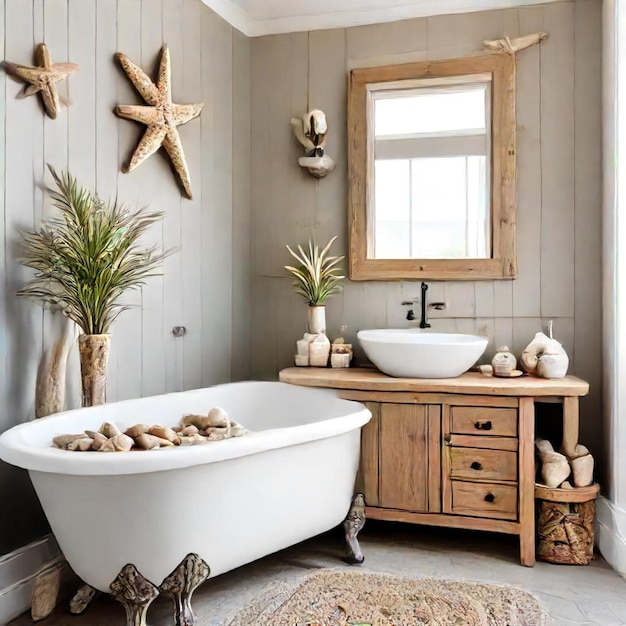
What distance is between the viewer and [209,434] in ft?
7.36

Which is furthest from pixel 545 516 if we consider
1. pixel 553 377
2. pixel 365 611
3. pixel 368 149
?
pixel 368 149

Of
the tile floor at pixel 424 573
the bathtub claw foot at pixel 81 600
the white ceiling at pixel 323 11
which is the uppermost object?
the white ceiling at pixel 323 11

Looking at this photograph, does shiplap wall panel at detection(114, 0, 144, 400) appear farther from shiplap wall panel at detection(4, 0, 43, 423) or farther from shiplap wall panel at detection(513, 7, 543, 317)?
shiplap wall panel at detection(513, 7, 543, 317)

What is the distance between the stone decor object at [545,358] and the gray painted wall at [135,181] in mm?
1452

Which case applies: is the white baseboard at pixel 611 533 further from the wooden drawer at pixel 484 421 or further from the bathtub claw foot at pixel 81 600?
the bathtub claw foot at pixel 81 600

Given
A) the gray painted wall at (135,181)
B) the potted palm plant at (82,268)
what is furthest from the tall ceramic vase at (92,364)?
the gray painted wall at (135,181)

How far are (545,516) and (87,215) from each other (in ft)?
6.79

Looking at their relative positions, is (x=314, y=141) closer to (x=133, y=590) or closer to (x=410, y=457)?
(x=410, y=457)

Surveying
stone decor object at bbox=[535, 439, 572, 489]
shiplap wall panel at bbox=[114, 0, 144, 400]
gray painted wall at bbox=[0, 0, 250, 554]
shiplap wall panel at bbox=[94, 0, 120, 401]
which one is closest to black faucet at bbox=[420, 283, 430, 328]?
stone decor object at bbox=[535, 439, 572, 489]

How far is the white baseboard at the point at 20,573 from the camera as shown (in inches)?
77.4

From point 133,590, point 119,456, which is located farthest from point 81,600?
point 119,456

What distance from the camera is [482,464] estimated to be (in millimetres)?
2500

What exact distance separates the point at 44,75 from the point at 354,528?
1.98m

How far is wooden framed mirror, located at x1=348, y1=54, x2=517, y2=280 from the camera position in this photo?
300 cm
